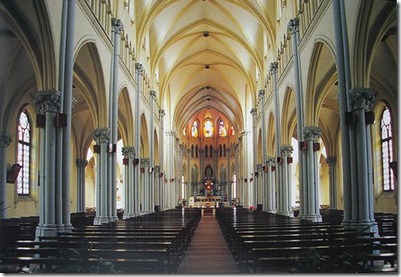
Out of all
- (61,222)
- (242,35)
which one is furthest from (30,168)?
(242,35)

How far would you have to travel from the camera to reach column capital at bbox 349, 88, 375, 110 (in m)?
14.6

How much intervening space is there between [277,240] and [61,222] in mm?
7324

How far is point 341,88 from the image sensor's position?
50.5 feet

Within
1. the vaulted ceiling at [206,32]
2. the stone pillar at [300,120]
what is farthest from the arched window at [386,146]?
the vaulted ceiling at [206,32]

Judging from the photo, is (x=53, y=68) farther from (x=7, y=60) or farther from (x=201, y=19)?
(x=201, y=19)

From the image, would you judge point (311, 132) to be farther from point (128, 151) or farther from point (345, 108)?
point (128, 151)

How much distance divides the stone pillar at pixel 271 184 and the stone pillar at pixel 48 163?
77.2ft

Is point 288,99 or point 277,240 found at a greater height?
point 288,99

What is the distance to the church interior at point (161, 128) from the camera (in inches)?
423

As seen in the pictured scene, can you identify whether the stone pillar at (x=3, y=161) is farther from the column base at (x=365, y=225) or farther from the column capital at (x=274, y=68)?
the column base at (x=365, y=225)

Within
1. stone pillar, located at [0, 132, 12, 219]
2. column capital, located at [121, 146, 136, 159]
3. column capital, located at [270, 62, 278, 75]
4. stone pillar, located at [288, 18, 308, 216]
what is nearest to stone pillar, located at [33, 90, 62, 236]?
stone pillar, located at [0, 132, 12, 219]

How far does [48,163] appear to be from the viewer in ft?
48.8

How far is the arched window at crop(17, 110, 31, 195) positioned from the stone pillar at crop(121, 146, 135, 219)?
5812 mm

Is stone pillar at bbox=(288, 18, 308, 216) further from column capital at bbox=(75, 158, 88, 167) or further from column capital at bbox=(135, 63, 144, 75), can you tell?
column capital at bbox=(75, 158, 88, 167)
